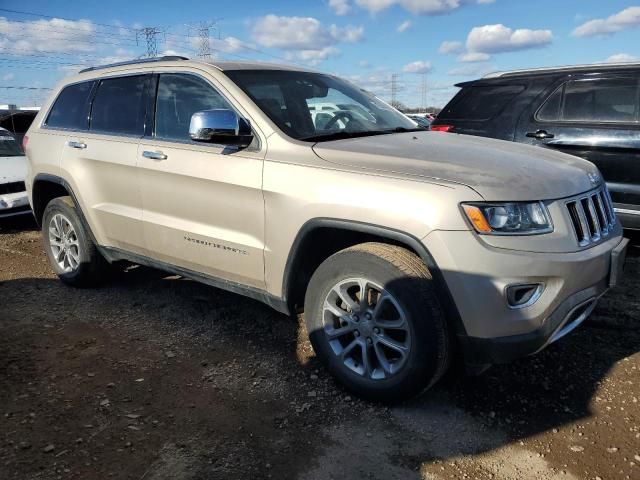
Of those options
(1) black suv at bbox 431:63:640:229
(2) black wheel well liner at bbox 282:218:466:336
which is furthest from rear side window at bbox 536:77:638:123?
(2) black wheel well liner at bbox 282:218:466:336

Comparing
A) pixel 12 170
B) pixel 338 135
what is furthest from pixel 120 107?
pixel 12 170

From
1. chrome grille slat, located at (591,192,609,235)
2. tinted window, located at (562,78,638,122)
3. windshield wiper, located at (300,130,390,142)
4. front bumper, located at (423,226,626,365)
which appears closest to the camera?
front bumper, located at (423,226,626,365)

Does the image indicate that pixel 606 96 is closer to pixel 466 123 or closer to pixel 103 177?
pixel 466 123

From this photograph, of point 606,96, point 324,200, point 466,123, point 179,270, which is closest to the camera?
point 324,200

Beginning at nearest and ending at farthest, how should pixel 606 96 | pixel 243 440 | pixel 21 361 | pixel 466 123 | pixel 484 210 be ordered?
1. pixel 484 210
2. pixel 243 440
3. pixel 21 361
4. pixel 606 96
5. pixel 466 123

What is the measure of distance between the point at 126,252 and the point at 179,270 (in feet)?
2.23

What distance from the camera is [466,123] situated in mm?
6074

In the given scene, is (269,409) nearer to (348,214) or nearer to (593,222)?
(348,214)

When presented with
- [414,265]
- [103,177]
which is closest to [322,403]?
[414,265]

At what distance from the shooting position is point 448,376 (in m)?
3.37

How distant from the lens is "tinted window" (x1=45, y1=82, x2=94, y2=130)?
4770mm

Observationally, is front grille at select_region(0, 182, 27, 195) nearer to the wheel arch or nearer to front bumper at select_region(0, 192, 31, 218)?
front bumper at select_region(0, 192, 31, 218)

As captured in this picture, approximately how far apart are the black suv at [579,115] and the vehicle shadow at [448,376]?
2.85 feet

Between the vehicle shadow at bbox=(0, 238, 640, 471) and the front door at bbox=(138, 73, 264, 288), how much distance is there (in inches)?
22.6
